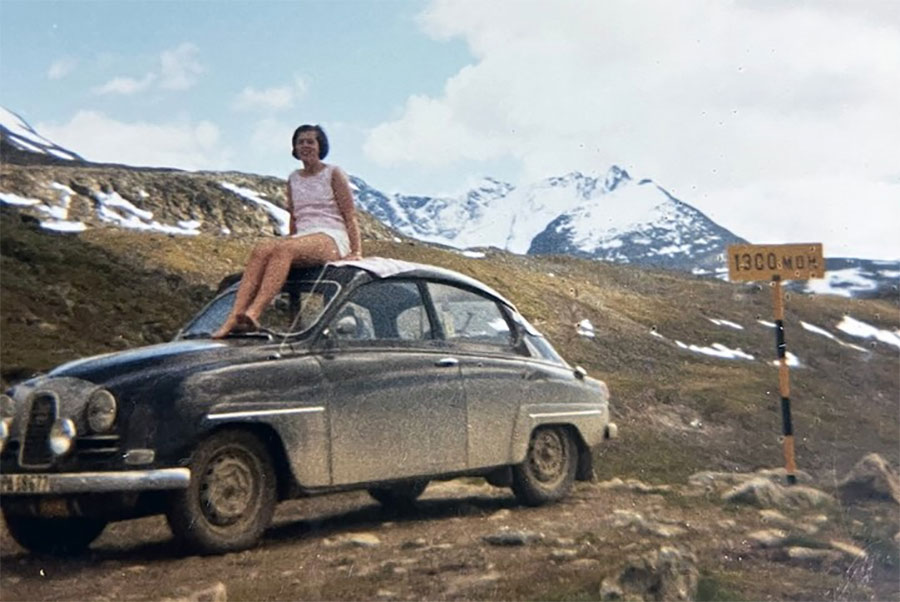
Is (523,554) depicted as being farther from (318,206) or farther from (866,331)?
(866,331)

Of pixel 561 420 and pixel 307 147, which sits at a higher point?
pixel 307 147

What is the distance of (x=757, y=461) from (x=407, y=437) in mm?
5493

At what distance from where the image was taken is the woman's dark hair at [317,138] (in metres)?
6.33

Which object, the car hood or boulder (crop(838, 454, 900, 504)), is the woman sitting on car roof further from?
boulder (crop(838, 454, 900, 504))

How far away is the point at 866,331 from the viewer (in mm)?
25016

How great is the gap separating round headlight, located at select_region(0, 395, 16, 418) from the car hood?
0.23m

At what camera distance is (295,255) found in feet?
20.0

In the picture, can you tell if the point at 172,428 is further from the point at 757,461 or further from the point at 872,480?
the point at 757,461

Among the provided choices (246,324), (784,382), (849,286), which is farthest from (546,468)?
(849,286)

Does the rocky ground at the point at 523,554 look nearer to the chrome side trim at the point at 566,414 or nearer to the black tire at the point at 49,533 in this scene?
the black tire at the point at 49,533

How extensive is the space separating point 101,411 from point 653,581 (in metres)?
2.50

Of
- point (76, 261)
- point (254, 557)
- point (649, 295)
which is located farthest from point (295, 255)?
point (649, 295)

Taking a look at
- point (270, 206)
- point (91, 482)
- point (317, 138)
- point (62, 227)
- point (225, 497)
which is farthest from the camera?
point (62, 227)

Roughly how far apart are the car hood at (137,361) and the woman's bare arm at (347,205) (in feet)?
3.87
